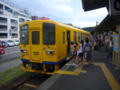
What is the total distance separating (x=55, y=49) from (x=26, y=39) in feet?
6.05

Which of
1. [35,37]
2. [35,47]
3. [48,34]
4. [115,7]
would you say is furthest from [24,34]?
[115,7]

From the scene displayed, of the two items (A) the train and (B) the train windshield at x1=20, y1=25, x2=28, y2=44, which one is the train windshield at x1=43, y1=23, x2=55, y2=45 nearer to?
(A) the train

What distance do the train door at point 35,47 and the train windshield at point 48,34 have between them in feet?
1.15

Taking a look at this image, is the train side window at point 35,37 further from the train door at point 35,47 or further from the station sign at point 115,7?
the station sign at point 115,7

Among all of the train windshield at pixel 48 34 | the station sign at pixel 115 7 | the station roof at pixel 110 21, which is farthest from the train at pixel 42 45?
the station sign at pixel 115 7

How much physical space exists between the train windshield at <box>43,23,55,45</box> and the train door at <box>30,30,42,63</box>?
1.15 feet

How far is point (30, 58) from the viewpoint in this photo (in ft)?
20.3

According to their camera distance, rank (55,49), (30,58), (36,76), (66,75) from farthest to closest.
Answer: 1. (36,76)
2. (30,58)
3. (55,49)
4. (66,75)

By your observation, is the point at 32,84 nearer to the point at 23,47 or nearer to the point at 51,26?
the point at 23,47

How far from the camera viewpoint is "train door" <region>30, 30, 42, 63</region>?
19.7 ft

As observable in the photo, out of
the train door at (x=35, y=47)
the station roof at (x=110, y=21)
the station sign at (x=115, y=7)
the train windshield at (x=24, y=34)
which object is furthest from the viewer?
the train windshield at (x=24, y=34)

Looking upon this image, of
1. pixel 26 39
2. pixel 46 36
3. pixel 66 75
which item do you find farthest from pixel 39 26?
pixel 66 75

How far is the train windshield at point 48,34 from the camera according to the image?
229 inches

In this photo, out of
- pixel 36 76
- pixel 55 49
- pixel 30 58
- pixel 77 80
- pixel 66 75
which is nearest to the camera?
pixel 77 80
